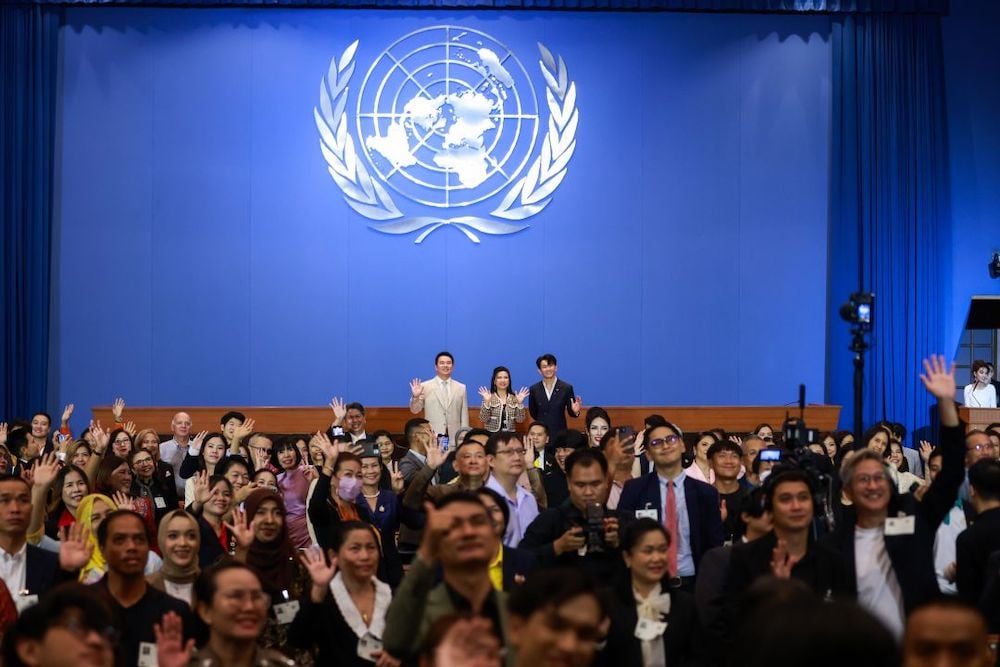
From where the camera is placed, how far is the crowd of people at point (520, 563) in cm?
256

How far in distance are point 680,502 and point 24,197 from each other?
8.79 m

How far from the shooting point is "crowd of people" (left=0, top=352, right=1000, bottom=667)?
2562 mm

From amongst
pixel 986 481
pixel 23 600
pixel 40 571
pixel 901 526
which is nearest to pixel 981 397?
pixel 986 481

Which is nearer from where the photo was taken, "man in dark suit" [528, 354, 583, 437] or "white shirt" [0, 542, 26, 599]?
"white shirt" [0, 542, 26, 599]

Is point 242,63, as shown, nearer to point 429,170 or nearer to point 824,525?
point 429,170

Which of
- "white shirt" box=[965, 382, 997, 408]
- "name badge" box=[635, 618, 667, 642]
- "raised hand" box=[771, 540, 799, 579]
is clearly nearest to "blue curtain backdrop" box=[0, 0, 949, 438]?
"white shirt" box=[965, 382, 997, 408]

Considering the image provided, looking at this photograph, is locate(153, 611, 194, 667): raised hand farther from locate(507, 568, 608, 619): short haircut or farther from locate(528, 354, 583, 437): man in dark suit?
locate(528, 354, 583, 437): man in dark suit

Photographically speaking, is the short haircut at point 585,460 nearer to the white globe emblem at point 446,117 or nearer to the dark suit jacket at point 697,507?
the dark suit jacket at point 697,507

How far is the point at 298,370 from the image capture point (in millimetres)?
12273

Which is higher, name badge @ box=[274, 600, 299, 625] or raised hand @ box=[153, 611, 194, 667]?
raised hand @ box=[153, 611, 194, 667]

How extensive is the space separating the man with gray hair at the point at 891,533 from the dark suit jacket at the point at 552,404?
591 centimetres

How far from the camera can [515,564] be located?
4.18 m

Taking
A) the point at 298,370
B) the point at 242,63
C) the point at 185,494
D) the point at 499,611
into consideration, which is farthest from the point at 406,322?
the point at 499,611

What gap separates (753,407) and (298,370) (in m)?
4.39
